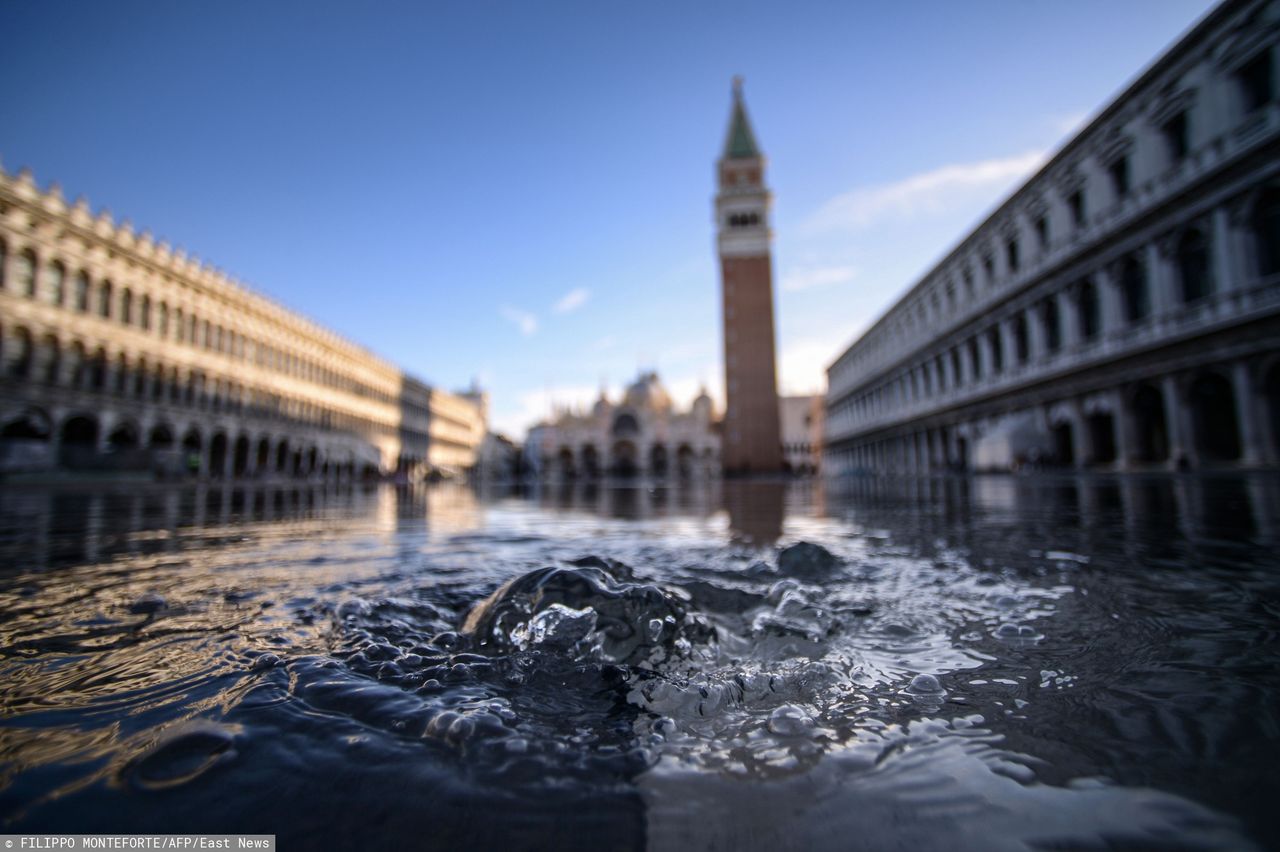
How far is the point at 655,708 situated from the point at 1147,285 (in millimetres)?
22684

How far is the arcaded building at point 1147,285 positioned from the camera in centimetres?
1397

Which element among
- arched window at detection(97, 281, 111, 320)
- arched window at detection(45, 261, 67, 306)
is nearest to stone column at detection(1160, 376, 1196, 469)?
arched window at detection(45, 261, 67, 306)

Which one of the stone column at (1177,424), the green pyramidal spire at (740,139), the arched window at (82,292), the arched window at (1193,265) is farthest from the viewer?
the green pyramidal spire at (740,139)

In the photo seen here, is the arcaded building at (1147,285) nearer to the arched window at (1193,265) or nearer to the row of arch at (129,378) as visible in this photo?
the arched window at (1193,265)

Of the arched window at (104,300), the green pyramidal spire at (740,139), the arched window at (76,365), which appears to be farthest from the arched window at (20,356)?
the green pyramidal spire at (740,139)

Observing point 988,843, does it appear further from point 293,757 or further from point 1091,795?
point 293,757

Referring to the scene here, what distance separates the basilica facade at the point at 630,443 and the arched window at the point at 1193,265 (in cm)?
5759

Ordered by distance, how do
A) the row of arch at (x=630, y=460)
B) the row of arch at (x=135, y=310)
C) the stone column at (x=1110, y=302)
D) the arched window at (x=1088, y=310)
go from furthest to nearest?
1. the row of arch at (x=630, y=460)
2. the row of arch at (x=135, y=310)
3. the arched window at (x=1088, y=310)
4. the stone column at (x=1110, y=302)

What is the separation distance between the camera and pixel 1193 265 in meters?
16.1

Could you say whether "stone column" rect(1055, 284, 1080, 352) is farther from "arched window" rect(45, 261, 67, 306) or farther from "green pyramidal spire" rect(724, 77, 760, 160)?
"arched window" rect(45, 261, 67, 306)

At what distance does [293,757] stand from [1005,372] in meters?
28.3

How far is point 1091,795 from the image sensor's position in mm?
849

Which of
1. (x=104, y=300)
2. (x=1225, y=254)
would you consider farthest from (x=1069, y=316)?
(x=104, y=300)

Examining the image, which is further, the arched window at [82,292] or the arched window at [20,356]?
the arched window at [82,292]
